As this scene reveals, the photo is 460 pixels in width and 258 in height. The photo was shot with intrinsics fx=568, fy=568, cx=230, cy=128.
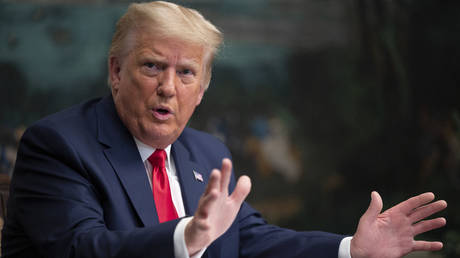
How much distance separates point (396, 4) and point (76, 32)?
127 inches

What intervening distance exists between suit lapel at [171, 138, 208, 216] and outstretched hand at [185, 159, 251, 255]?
546 millimetres

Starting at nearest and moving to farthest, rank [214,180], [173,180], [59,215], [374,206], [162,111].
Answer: [214,180] → [59,215] → [374,206] → [162,111] → [173,180]

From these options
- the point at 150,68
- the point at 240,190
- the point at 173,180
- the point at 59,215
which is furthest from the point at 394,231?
the point at 59,215

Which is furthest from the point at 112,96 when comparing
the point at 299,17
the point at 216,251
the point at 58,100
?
the point at 299,17

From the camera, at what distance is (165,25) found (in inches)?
80.3

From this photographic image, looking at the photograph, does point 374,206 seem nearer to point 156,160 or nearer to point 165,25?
point 156,160

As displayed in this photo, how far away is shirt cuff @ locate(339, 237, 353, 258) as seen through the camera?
2.14m

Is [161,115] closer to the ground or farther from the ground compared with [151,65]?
closer to the ground

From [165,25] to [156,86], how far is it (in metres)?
0.22

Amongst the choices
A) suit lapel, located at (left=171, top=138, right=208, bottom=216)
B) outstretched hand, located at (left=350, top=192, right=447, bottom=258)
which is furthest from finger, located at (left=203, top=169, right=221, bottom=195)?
outstretched hand, located at (left=350, top=192, right=447, bottom=258)

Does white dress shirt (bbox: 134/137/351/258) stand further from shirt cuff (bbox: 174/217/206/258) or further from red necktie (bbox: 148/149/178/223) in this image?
shirt cuff (bbox: 174/217/206/258)

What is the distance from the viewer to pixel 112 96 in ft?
7.41

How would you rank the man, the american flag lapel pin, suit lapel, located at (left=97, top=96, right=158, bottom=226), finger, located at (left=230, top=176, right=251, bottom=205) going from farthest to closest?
the american flag lapel pin → suit lapel, located at (left=97, top=96, right=158, bottom=226) → the man → finger, located at (left=230, top=176, right=251, bottom=205)

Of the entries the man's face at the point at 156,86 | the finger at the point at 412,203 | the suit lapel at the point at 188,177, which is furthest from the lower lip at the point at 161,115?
the finger at the point at 412,203
